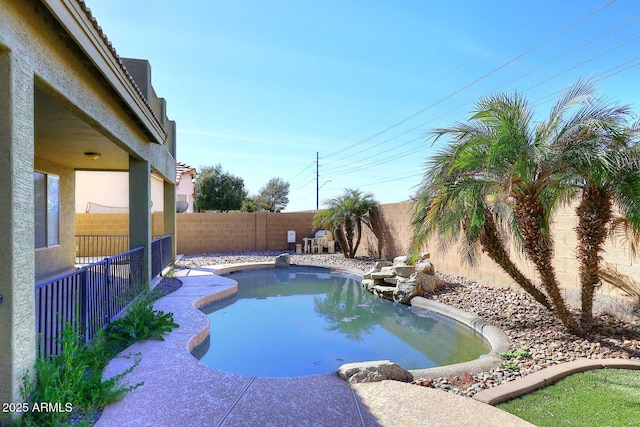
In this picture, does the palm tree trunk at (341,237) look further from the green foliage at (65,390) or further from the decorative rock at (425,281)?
the green foliage at (65,390)

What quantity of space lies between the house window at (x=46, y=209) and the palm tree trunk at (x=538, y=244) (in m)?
10.6

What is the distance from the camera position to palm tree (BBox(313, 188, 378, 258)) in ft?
51.5

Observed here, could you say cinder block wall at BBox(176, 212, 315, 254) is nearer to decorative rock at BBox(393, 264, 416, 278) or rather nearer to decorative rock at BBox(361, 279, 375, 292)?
decorative rock at BBox(361, 279, 375, 292)

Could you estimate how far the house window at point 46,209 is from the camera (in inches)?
360

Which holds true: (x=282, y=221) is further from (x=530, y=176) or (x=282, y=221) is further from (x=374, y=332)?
(x=530, y=176)

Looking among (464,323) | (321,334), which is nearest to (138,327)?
(321,334)

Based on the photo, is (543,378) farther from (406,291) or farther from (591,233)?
(406,291)

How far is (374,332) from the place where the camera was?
23.9 feet

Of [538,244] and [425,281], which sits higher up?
[538,244]

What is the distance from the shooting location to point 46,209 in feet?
31.3

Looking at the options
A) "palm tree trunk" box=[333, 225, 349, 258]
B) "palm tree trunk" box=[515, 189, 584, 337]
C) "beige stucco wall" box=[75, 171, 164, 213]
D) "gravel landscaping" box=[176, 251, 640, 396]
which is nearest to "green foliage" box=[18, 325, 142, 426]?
"gravel landscaping" box=[176, 251, 640, 396]

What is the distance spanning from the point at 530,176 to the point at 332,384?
4189mm

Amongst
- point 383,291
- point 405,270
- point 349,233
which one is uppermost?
point 349,233

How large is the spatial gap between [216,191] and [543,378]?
92.7ft
